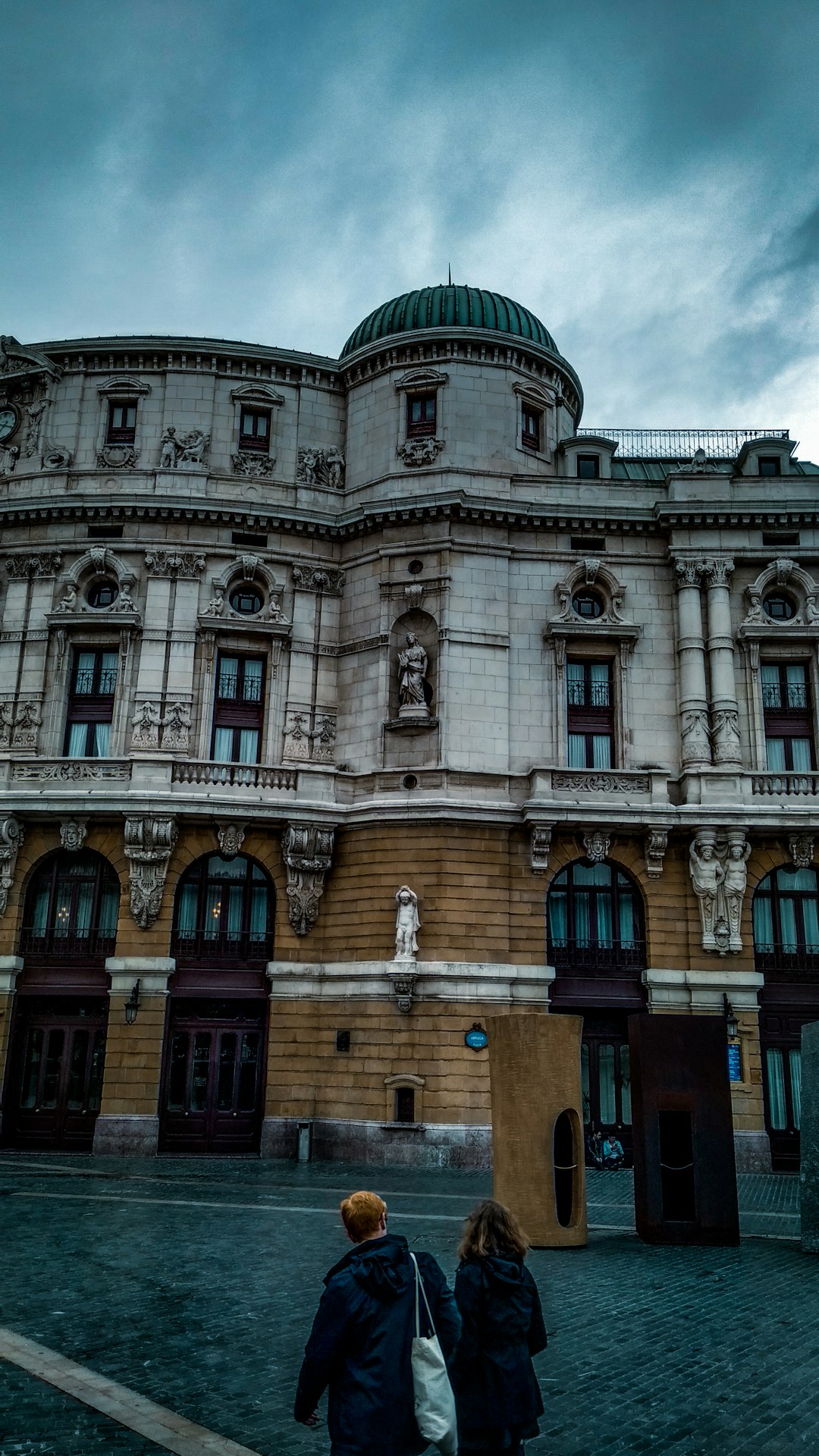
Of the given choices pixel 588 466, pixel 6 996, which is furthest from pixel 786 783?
pixel 6 996

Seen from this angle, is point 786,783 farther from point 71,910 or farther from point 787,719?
point 71,910

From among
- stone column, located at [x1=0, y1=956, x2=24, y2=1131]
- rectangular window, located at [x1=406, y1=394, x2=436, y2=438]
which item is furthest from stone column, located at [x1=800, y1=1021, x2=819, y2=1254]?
rectangular window, located at [x1=406, y1=394, x2=436, y2=438]

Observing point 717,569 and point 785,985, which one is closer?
point 785,985

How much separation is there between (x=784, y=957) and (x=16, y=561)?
87.7 feet

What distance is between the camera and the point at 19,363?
3788cm

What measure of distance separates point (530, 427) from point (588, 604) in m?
6.75

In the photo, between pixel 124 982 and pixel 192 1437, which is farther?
pixel 124 982

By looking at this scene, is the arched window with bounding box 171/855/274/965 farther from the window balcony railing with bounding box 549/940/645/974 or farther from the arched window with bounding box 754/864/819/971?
the arched window with bounding box 754/864/819/971

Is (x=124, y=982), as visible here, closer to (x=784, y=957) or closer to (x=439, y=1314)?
(x=784, y=957)

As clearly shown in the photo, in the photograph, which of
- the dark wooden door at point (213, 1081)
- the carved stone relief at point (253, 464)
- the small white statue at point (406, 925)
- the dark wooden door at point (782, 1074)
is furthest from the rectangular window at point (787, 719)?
the dark wooden door at point (213, 1081)

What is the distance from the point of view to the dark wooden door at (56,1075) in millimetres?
32188

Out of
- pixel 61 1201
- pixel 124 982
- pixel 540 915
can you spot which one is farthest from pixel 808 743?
pixel 61 1201

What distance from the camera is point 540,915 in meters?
32.5

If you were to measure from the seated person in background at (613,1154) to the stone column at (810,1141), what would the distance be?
1314cm
